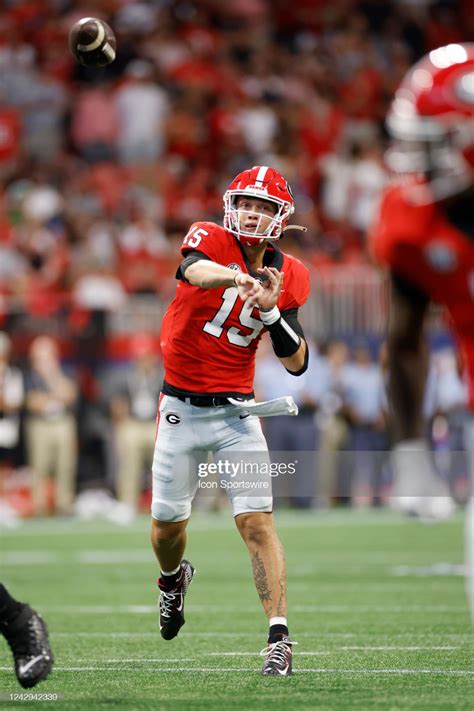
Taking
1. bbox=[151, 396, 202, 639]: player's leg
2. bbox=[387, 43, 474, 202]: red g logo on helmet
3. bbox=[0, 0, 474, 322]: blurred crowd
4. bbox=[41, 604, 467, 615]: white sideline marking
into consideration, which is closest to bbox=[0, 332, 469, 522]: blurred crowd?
bbox=[0, 0, 474, 322]: blurred crowd

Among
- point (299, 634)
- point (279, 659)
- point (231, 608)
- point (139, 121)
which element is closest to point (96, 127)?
point (139, 121)

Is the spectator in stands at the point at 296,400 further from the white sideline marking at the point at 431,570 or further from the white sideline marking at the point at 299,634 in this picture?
the white sideline marking at the point at 299,634

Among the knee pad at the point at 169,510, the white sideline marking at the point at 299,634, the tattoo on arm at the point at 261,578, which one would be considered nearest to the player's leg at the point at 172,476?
the knee pad at the point at 169,510

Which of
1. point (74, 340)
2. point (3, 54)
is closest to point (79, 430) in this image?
point (74, 340)

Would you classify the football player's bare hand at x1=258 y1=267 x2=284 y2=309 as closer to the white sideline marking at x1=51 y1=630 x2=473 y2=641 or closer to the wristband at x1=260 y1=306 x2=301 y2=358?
the wristband at x1=260 y1=306 x2=301 y2=358

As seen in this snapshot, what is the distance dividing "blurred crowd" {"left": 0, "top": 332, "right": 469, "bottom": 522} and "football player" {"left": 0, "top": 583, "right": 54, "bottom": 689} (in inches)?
362

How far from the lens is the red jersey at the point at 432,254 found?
4.02m

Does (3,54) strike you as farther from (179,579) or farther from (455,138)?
(455,138)

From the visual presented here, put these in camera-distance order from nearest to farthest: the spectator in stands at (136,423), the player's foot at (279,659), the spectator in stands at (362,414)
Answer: the player's foot at (279,659)
the spectator in stands at (136,423)
the spectator in stands at (362,414)

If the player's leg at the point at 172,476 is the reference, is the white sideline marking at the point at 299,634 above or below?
below

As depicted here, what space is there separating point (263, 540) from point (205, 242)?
4.08 feet

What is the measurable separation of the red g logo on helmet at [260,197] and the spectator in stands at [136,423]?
9107mm

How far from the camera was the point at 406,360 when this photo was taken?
13.3 feet

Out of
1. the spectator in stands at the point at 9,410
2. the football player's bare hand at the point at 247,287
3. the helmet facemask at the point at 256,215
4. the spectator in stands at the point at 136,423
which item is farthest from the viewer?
the spectator in stands at the point at 136,423
